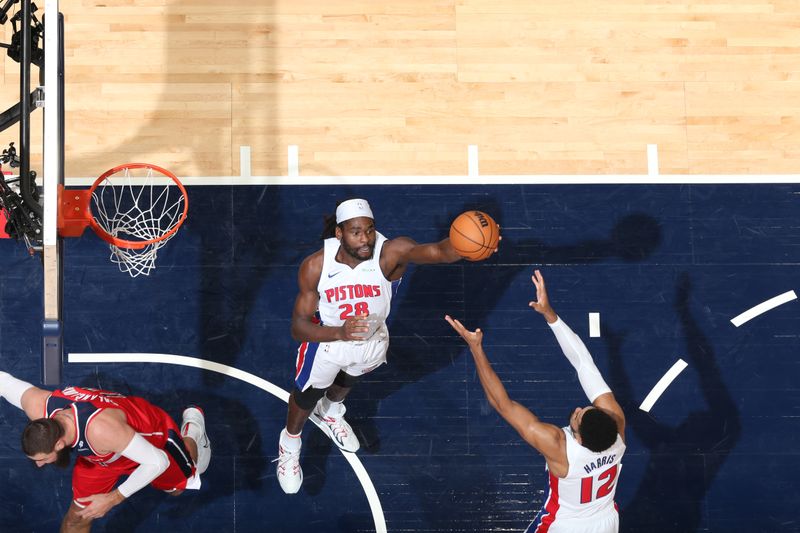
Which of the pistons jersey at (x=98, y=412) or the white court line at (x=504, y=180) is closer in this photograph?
the pistons jersey at (x=98, y=412)

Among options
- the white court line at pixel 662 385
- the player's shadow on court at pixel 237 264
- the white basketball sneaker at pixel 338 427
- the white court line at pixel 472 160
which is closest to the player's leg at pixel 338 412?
the white basketball sneaker at pixel 338 427

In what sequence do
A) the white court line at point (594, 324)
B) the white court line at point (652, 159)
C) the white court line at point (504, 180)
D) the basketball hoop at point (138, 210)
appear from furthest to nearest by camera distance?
the white court line at point (652, 159)
the white court line at point (504, 180)
the white court line at point (594, 324)
the basketball hoop at point (138, 210)

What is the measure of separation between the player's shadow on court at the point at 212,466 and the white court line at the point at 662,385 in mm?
3425

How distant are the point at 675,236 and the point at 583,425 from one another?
111 inches

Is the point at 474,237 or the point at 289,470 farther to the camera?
the point at 289,470

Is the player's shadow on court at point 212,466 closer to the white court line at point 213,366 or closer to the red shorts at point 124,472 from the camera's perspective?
the white court line at point 213,366

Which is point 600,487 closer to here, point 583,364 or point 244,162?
point 583,364

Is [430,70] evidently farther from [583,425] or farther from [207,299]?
[583,425]

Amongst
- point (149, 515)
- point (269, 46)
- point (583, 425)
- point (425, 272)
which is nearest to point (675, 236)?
point (425, 272)

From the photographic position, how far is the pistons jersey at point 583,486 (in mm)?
5684

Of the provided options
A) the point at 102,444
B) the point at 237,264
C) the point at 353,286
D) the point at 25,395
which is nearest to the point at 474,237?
the point at 353,286

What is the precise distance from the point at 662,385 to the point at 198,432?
4.10m

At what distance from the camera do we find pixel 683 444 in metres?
7.39

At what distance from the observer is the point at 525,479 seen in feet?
24.0
